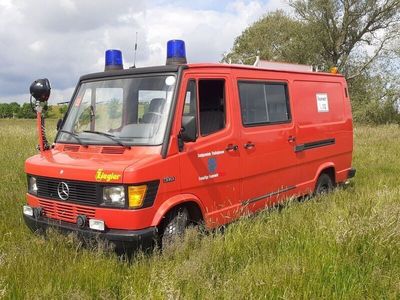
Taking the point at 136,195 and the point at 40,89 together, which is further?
the point at 40,89

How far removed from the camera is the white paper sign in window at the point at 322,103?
845cm

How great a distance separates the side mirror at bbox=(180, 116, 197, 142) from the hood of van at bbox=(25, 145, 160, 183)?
0.35m

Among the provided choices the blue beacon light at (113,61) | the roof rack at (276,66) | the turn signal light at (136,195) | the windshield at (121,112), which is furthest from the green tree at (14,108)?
the turn signal light at (136,195)

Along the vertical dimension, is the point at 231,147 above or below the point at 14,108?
below

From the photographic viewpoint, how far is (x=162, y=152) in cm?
519

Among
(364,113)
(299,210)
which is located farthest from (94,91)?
(364,113)

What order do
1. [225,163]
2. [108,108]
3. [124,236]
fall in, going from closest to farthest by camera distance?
1. [124,236]
2. [108,108]
3. [225,163]

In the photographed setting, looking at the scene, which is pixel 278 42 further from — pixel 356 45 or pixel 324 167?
pixel 324 167

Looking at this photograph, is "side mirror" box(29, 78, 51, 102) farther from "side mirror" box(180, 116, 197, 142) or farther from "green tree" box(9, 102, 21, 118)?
"green tree" box(9, 102, 21, 118)

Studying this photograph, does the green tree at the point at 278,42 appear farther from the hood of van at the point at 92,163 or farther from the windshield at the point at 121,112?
the hood of van at the point at 92,163

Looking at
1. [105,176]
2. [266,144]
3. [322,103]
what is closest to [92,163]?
[105,176]

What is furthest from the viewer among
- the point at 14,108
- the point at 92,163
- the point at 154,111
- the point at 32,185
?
the point at 14,108

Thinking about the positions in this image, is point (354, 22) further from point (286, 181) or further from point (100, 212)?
point (100, 212)

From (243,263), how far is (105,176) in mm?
1676
